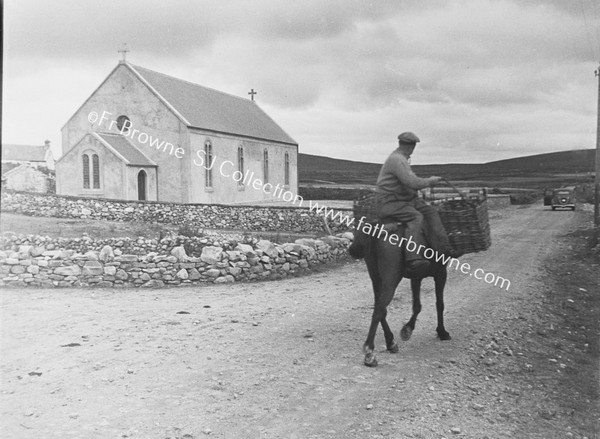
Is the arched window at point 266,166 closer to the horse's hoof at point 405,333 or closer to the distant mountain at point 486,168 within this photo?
the horse's hoof at point 405,333

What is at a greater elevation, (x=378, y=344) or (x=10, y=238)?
(x=10, y=238)

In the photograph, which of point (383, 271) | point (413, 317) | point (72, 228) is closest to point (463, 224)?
point (383, 271)

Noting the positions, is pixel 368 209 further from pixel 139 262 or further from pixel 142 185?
pixel 142 185

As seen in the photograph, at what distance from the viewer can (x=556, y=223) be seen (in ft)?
87.1

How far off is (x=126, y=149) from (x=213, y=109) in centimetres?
853

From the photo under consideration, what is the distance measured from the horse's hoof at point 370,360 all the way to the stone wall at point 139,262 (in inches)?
226

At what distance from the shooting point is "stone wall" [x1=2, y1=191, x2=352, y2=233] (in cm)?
2283

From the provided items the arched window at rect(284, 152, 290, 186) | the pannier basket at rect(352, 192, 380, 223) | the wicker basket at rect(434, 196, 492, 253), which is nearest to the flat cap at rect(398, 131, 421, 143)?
the pannier basket at rect(352, 192, 380, 223)

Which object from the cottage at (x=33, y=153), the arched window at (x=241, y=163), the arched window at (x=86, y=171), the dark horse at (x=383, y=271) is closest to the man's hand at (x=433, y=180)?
the dark horse at (x=383, y=271)

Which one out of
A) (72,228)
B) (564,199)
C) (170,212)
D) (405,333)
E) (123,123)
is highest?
(123,123)

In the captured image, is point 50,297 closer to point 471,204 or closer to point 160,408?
point 160,408

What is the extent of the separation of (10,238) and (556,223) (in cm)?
2459

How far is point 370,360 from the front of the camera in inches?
232

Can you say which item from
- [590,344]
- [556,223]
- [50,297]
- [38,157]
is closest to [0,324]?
[50,297]
